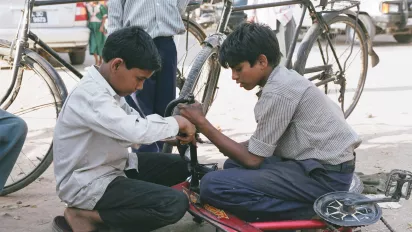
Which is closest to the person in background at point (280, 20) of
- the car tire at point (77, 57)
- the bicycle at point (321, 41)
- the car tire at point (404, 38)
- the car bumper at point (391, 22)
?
the bicycle at point (321, 41)

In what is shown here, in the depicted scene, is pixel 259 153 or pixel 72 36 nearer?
pixel 259 153

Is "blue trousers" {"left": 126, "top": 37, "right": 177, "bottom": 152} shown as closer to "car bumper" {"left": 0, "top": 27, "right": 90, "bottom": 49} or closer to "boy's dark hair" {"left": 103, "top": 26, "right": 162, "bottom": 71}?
"boy's dark hair" {"left": 103, "top": 26, "right": 162, "bottom": 71}

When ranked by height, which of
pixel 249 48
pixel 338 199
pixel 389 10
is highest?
pixel 249 48

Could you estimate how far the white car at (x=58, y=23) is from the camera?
866 centimetres

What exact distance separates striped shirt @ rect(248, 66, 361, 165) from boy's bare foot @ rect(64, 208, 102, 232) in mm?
835

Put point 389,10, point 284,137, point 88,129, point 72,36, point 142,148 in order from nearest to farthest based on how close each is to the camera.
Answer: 1. point 88,129
2. point 284,137
3. point 142,148
4. point 72,36
5. point 389,10

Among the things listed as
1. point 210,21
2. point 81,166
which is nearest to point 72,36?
point 210,21

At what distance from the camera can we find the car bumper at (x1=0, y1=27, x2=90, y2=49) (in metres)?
9.48

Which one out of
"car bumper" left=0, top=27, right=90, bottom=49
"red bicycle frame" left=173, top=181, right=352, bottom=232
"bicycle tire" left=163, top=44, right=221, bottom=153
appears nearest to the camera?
"red bicycle frame" left=173, top=181, right=352, bottom=232

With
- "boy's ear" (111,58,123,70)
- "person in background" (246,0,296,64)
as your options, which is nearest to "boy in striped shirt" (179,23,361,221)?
"boy's ear" (111,58,123,70)

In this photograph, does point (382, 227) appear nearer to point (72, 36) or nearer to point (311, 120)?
point (311, 120)

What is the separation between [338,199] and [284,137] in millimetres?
429

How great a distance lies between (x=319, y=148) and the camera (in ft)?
11.4

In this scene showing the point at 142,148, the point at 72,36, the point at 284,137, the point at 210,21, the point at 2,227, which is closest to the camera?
the point at 284,137
